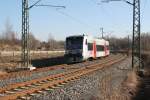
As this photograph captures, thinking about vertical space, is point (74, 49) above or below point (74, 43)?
below

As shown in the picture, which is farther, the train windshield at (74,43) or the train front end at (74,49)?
the train windshield at (74,43)

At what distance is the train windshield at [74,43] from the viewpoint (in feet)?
128

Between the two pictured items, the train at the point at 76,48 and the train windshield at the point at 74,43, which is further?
the train windshield at the point at 74,43

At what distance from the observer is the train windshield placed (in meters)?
39.1

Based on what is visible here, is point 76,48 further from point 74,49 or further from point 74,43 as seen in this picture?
point 74,43

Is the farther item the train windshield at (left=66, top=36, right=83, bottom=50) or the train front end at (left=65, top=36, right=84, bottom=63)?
the train windshield at (left=66, top=36, right=83, bottom=50)

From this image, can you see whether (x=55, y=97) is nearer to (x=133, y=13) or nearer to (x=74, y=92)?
(x=74, y=92)

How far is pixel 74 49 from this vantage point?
129 feet

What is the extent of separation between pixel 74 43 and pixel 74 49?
Result: 651 millimetres

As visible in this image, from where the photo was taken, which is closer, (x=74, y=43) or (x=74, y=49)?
(x=74, y=49)

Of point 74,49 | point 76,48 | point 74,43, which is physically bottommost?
point 74,49

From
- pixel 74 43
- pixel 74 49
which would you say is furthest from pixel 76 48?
pixel 74 43

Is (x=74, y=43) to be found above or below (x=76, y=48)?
above

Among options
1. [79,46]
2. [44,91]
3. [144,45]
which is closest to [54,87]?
[44,91]
